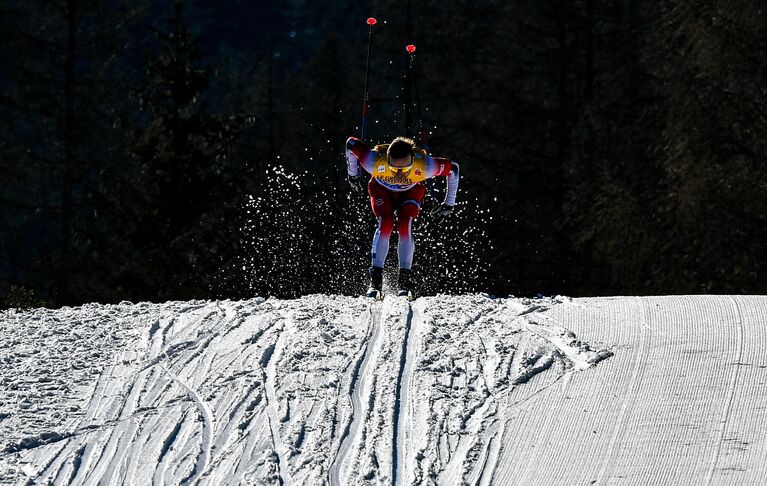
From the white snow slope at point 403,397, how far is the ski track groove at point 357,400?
1 centimetres

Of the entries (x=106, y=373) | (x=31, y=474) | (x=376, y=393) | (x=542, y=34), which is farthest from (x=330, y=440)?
(x=542, y=34)

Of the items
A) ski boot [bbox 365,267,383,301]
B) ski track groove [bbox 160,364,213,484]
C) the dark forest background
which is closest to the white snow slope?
ski track groove [bbox 160,364,213,484]

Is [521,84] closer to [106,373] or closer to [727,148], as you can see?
[727,148]

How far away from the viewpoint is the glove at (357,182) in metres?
9.60

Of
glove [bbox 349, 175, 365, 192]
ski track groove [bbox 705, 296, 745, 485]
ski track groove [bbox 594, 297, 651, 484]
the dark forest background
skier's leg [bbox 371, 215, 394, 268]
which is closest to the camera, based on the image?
ski track groove [bbox 705, 296, 745, 485]

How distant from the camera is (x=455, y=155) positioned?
2370cm

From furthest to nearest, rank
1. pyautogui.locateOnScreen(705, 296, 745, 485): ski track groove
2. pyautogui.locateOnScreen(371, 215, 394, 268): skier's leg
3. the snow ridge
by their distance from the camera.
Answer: pyautogui.locateOnScreen(371, 215, 394, 268): skier's leg < the snow ridge < pyautogui.locateOnScreen(705, 296, 745, 485): ski track groove

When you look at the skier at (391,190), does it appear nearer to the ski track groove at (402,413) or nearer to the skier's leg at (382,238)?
the skier's leg at (382,238)

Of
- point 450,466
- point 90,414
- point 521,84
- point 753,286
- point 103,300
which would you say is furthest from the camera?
point 521,84

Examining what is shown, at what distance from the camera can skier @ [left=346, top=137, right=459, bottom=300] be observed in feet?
30.6

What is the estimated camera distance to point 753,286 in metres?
14.5

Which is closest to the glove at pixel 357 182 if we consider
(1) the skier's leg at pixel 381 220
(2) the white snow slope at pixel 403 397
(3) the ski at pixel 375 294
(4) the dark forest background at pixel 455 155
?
(1) the skier's leg at pixel 381 220

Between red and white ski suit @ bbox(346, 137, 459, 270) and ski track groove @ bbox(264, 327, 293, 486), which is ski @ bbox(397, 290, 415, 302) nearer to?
red and white ski suit @ bbox(346, 137, 459, 270)

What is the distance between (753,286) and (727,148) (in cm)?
206
